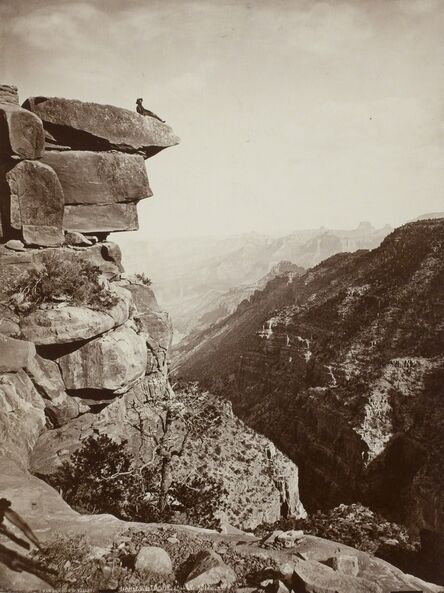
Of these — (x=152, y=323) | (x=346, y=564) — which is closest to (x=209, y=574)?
(x=346, y=564)

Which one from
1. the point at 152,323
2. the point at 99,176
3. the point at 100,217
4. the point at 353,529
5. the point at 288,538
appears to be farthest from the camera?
the point at 152,323

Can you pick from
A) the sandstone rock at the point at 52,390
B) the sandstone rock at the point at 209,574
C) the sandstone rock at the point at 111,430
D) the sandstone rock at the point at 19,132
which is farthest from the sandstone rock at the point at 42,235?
the sandstone rock at the point at 209,574

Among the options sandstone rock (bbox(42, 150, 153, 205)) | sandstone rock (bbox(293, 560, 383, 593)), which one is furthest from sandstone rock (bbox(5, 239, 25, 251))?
sandstone rock (bbox(293, 560, 383, 593))

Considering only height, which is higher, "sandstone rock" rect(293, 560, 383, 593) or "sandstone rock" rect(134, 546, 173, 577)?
"sandstone rock" rect(134, 546, 173, 577)

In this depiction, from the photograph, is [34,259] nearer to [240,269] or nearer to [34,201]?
[34,201]

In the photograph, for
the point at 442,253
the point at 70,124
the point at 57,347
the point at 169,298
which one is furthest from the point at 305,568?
the point at 169,298

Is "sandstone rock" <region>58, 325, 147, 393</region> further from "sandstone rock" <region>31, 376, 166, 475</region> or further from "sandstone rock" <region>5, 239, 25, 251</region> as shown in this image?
"sandstone rock" <region>5, 239, 25, 251</region>
